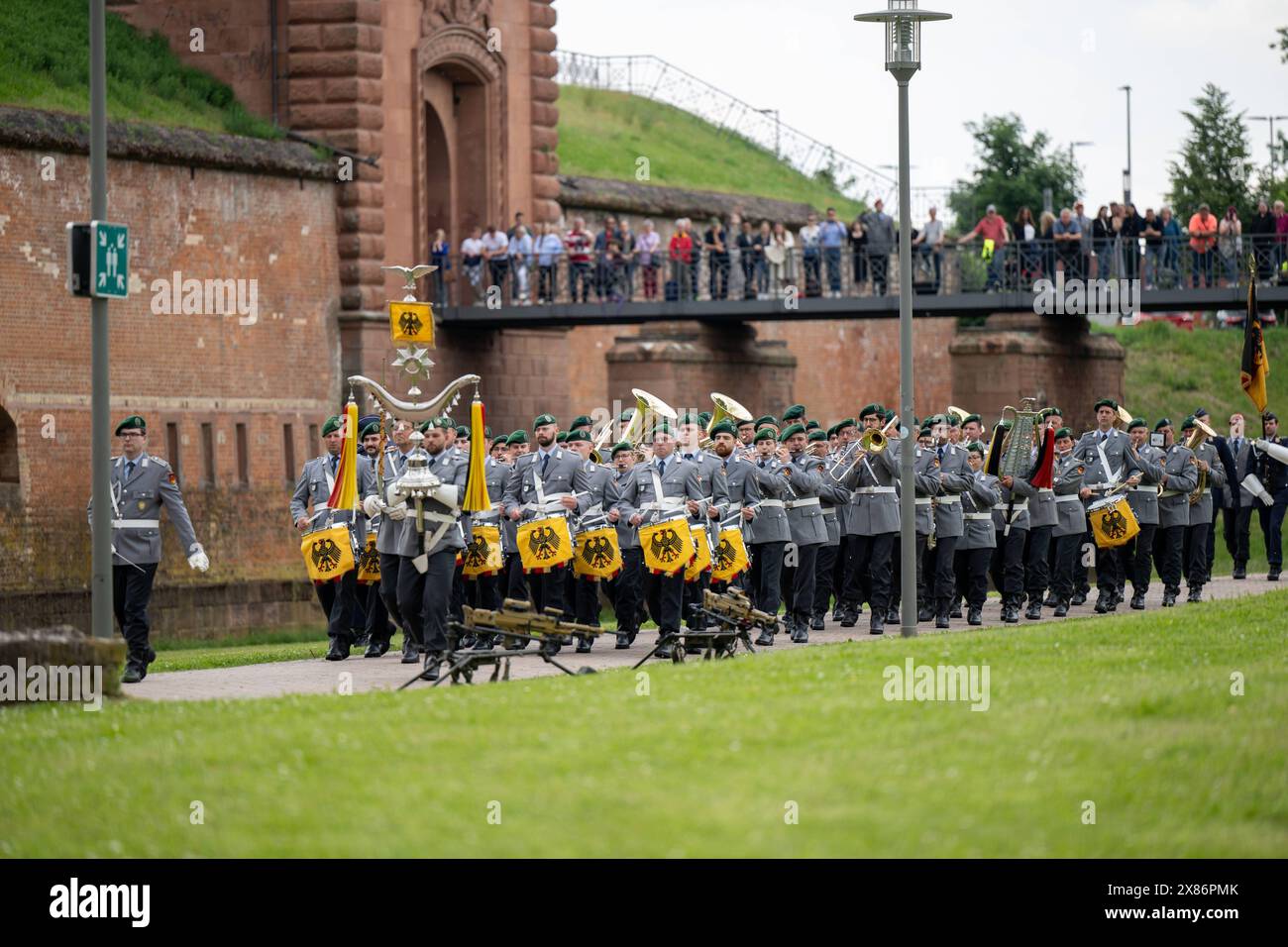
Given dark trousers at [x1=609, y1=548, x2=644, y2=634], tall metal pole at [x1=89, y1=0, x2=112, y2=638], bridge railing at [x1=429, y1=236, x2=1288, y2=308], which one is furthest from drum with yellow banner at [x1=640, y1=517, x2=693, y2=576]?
bridge railing at [x1=429, y1=236, x2=1288, y2=308]

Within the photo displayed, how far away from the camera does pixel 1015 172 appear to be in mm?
61219

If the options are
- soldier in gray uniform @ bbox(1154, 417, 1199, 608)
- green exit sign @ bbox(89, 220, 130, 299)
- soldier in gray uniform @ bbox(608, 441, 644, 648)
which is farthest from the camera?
soldier in gray uniform @ bbox(1154, 417, 1199, 608)

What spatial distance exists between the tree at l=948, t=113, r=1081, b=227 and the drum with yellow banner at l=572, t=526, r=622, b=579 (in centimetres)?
3991

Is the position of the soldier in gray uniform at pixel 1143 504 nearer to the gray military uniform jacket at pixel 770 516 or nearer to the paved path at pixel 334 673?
the paved path at pixel 334 673

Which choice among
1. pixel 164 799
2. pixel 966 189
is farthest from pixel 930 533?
pixel 966 189

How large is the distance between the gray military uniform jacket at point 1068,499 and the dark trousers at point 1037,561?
15 centimetres

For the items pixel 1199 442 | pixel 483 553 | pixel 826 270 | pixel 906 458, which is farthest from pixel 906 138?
pixel 826 270

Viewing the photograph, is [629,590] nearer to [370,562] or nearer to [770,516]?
[770,516]

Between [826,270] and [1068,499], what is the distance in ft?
50.3

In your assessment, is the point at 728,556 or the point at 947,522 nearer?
the point at 728,556

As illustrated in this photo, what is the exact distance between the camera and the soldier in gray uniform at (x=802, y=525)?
75.7 ft

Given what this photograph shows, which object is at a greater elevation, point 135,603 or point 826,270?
point 826,270

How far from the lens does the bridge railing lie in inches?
1478

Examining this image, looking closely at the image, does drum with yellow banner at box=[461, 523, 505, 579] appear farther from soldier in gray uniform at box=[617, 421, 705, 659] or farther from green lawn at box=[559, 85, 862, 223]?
green lawn at box=[559, 85, 862, 223]
